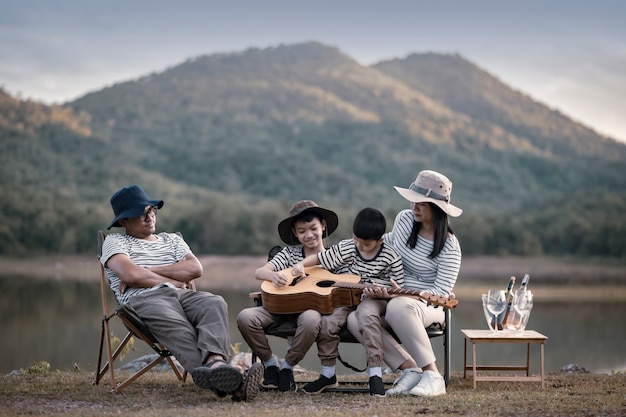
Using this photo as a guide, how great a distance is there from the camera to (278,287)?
4543 mm

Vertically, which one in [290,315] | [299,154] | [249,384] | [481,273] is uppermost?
[299,154]

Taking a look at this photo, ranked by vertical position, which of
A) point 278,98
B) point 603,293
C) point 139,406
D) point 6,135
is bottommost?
point 603,293

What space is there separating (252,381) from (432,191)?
1406 mm

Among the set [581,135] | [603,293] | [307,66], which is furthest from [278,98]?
[603,293]

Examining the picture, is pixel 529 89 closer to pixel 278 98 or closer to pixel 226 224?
pixel 278 98

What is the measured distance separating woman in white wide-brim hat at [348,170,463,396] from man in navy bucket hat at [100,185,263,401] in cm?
67

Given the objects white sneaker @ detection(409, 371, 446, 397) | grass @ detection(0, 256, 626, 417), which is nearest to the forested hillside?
grass @ detection(0, 256, 626, 417)

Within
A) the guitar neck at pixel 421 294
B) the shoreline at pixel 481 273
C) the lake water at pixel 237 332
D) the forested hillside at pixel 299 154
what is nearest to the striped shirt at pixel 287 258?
the guitar neck at pixel 421 294

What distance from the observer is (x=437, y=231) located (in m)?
4.69

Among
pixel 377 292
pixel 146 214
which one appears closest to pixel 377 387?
pixel 377 292

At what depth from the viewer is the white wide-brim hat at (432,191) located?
4.66 m

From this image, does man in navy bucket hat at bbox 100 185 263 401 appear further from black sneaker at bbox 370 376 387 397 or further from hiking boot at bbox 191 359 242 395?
black sneaker at bbox 370 376 387 397

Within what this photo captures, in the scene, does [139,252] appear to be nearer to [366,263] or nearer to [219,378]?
[219,378]

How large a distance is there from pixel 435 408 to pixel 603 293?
85.7 ft
